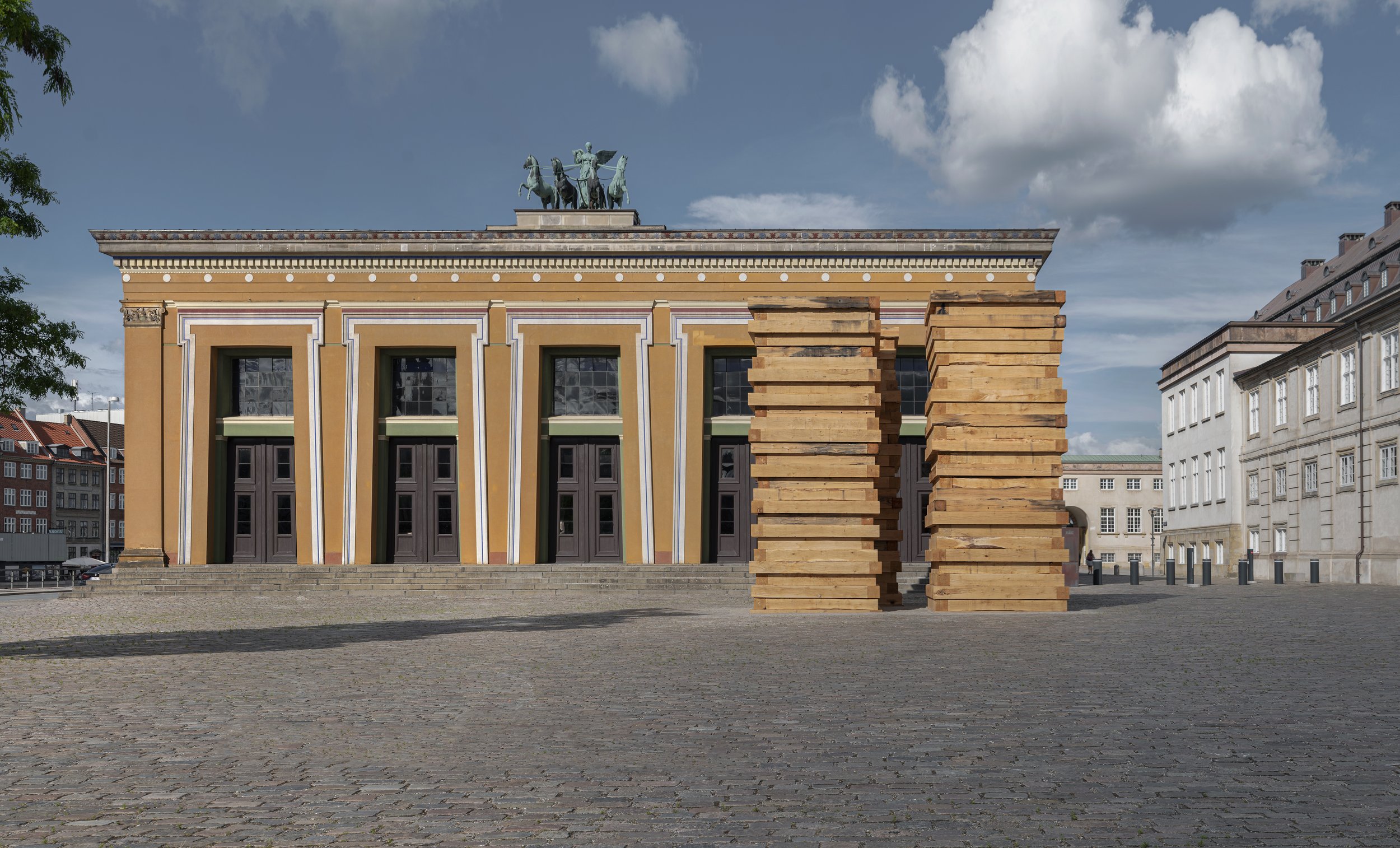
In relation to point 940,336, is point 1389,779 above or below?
below

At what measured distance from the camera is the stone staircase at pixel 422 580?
109 feet

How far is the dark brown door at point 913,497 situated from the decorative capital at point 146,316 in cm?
2435

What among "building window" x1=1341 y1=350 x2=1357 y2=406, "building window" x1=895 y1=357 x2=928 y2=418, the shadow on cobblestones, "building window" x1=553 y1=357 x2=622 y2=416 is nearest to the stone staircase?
"building window" x1=553 y1=357 x2=622 y2=416

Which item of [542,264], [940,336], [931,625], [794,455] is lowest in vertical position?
[931,625]

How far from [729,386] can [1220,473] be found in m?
24.7

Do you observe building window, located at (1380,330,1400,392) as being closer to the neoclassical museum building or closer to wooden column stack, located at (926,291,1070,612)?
the neoclassical museum building

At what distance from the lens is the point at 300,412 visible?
39531 mm

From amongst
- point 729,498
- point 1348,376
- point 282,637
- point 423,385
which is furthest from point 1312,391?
point 282,637

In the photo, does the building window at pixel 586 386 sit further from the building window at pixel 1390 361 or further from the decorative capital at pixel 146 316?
the building window at pixel 1390 361

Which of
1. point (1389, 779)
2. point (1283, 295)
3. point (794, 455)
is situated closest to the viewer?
point (1389, 779)

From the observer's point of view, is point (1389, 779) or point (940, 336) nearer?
point (1389, 779)

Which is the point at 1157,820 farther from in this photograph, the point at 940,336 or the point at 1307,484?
the point at 1307,484

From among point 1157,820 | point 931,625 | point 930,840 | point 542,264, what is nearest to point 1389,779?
point 1157,820

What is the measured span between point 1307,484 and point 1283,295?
36.8 metres
